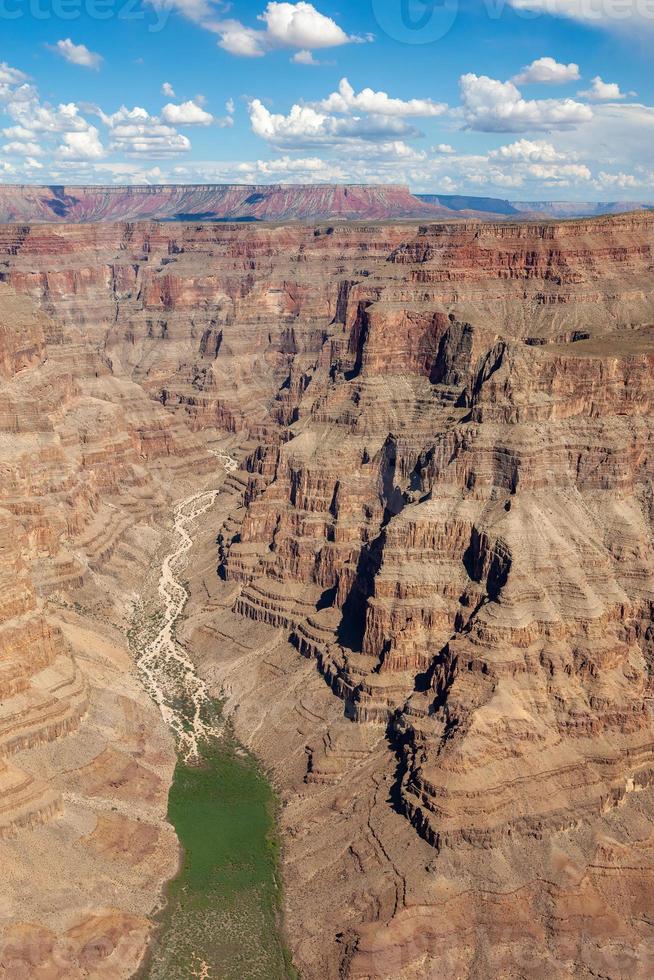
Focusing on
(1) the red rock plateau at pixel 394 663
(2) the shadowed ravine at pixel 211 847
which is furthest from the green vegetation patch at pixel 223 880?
(1) the red rock plateau at pixel 394 663

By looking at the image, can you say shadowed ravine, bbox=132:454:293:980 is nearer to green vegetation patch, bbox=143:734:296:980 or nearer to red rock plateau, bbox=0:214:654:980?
green vegetation patch, bbox=143:734:296:980

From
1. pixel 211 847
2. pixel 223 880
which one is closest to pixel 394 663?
pixel 211 847

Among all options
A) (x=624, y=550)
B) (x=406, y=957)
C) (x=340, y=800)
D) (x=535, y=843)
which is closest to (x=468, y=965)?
(x=406, y=957)

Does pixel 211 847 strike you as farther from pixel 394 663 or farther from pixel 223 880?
pixel 394 663

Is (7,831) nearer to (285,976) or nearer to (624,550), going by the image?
(285,976)

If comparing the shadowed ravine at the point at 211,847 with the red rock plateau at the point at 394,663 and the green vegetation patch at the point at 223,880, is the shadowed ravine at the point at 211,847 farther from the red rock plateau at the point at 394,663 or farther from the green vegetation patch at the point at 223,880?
the red rock plateau at the point at 394,663

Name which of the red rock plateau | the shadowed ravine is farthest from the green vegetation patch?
the red rock plateau
